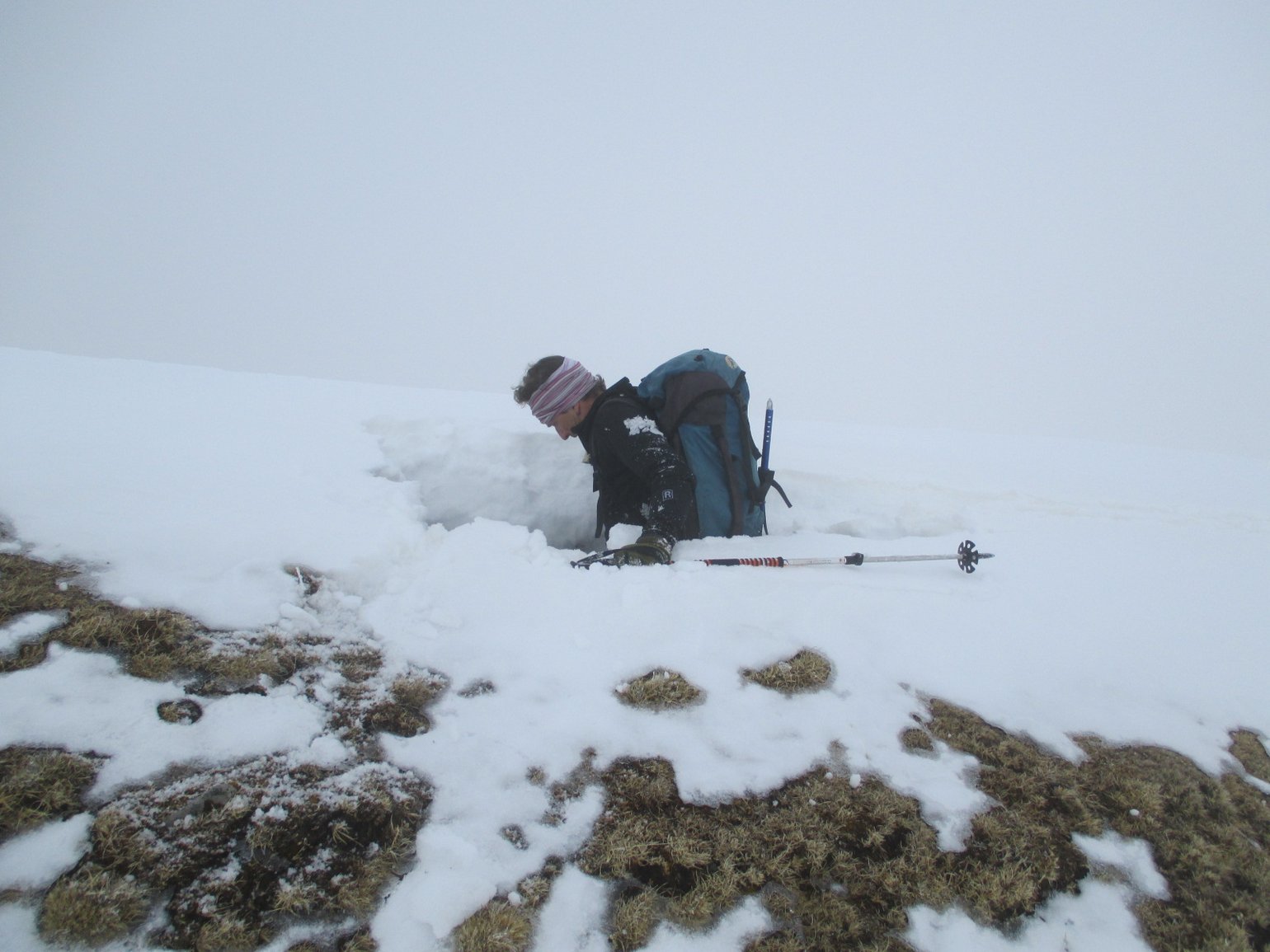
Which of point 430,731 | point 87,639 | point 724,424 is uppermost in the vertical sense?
point 724,424

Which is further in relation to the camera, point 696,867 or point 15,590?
point 15,590

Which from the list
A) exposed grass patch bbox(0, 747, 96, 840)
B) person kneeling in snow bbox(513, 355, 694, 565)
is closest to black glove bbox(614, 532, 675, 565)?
person kneeling in snow bbox(513, 355, 694, 565)

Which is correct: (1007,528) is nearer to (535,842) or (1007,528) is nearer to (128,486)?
(535,842)

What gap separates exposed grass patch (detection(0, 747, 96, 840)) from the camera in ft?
6.07

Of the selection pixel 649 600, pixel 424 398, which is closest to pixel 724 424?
pixel 649 600

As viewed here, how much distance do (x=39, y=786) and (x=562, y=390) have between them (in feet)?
13.6

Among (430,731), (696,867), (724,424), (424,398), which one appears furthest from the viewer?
(424,398)

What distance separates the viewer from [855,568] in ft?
14.9

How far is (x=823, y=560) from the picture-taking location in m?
4.55

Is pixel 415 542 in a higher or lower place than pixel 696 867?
higher

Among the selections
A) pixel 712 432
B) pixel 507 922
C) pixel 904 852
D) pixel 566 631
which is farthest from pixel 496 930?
pixel 712 432

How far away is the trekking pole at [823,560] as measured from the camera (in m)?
4.37

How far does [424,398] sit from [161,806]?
26.4 feet

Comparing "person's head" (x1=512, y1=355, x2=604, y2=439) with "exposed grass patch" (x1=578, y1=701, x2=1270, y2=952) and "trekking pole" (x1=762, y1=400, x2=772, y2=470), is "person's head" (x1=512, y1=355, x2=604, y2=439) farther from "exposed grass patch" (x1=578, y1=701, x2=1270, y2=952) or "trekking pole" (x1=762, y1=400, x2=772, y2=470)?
"exposed grass patch" (x1=578, y1=701, x2=1270, y2=952)
